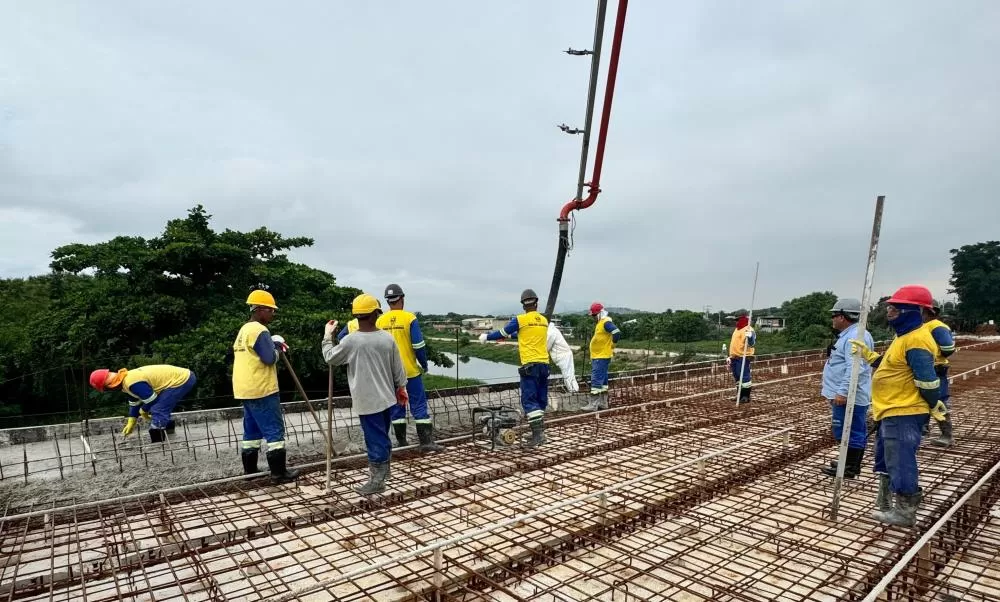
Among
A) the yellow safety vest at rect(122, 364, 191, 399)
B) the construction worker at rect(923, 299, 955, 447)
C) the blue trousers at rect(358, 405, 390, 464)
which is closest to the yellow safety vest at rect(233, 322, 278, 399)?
the blue trousers at rect(358, 405, 390, 464)

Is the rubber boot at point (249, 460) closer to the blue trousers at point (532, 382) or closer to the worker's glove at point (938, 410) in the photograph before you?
the blue trousers at point (532, 382)

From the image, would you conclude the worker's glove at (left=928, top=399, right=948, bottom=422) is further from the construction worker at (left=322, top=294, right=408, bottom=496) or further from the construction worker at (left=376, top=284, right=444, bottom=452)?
the construction worker at (left=376, top=284, right=444, bottom=452)

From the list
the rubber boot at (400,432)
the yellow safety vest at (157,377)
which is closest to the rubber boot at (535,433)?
the rubber boot at (400,432)

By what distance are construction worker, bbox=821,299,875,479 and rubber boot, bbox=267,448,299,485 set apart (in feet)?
14.4

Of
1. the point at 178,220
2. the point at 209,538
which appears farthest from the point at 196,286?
the point at 209,538

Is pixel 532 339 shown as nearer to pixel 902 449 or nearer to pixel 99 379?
pixel 902 449

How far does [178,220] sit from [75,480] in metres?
8.33

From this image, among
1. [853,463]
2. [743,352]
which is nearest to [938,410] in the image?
[853,463]

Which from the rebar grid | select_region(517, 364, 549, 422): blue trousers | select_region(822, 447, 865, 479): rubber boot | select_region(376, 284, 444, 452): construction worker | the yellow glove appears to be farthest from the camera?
select_region(517, 364, 549, 422): blue trousers

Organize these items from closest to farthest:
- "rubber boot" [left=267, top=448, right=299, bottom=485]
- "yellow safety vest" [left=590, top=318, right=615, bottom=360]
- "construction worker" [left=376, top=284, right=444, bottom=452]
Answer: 1. "rubber boot" [left=267, top=448, right=299, bottom=485]
2. "construction worker" [left=376, top=284, right=444, bottom=452]
3. "yellow safety vest" [left=590, top=318, right=615, bottom=360]

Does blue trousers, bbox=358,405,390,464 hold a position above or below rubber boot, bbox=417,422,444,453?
above

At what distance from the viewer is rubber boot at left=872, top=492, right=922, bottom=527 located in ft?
10.6

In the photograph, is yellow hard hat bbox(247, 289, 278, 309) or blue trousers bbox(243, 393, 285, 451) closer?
blue trousers bbox(243, 393, 285, 451)

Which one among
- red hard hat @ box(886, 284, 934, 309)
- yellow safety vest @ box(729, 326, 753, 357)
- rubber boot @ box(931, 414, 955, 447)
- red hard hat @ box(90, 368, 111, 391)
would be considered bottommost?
red hard hat @ box(90, 368, 111, 391)
